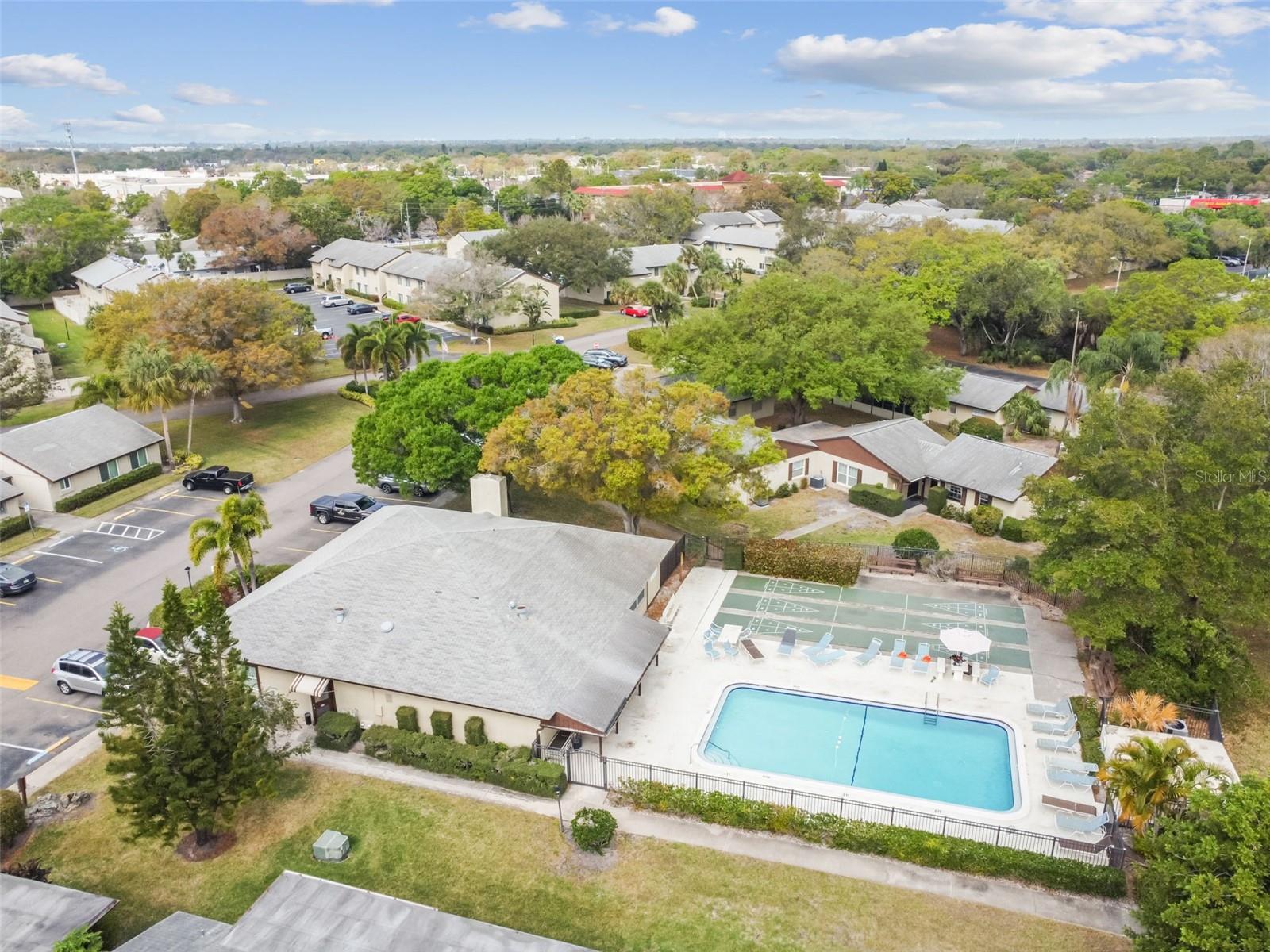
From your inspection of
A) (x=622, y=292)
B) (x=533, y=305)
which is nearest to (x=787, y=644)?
(x=533, y=305)

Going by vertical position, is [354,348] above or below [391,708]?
above

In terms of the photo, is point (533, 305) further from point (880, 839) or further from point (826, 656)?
point (880, 839)

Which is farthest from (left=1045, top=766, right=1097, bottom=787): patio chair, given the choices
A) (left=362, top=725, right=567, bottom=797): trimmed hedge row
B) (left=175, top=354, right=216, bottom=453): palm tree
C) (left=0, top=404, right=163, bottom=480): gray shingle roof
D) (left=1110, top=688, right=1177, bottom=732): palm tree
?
(left=175, top=354, right=216, bottom=453): palm tree

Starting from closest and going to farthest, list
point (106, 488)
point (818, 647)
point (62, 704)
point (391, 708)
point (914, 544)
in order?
point (391, 708)
point (62, 704)
point (818, 647)
point (914, 544)
point (106, 488)

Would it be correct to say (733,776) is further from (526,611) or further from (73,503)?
(73,503)

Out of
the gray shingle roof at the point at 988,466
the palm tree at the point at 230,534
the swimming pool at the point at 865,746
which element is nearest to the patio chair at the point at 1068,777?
the swimming pool at the point at 865,746

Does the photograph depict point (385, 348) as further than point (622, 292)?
No

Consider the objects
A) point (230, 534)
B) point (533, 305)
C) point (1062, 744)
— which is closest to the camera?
point (1062, 744)

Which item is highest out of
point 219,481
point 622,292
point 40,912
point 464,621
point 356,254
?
point 356,254

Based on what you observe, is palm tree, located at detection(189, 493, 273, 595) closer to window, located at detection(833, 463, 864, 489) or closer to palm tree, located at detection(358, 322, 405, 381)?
palm tree, located at detection(358, 322, 405, 381)
